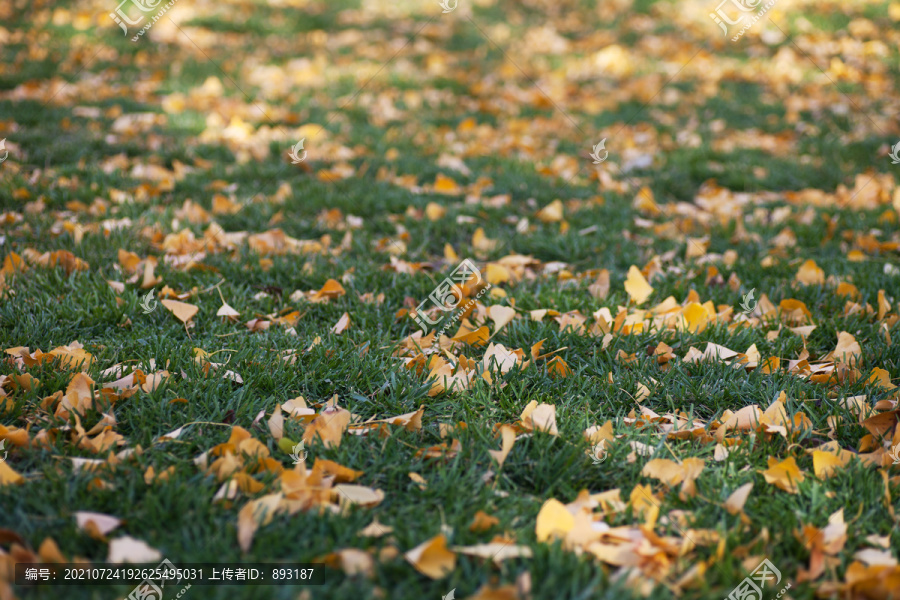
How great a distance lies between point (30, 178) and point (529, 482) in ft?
13.0

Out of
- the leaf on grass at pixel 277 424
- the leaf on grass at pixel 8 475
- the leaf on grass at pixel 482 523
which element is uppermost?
the leaf on grass at pixel 8 475

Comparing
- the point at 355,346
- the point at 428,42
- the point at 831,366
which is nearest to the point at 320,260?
the point at 355,346

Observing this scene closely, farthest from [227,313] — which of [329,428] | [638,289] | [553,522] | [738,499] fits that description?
[738,499]

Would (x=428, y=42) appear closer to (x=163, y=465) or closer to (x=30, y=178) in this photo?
(x=30, y=178)

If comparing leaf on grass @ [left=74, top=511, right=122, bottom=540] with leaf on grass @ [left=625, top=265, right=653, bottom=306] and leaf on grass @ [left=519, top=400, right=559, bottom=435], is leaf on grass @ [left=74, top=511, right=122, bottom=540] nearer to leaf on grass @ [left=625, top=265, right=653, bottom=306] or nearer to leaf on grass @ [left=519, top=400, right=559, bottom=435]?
leaf on grass @ [left=519, top=400, right=559, bottom=435]

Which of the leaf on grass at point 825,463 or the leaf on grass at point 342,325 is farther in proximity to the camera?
the leaf on grass at point 342,325

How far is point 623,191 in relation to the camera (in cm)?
470

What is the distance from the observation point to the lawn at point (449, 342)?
5.18 feet
